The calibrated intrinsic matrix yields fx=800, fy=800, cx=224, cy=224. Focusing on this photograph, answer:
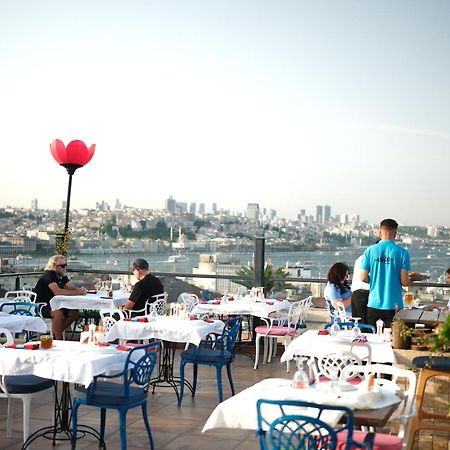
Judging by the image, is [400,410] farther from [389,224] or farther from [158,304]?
[158,304]

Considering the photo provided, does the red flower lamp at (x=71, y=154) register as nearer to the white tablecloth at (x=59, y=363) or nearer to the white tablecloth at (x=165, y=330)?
the white tablecloth at (x=165, y=330)

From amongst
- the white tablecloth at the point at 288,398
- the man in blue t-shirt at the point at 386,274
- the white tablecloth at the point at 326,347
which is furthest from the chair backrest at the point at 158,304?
the white tablecloth at the point at 288,398

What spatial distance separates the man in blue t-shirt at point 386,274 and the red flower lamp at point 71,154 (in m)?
5.83

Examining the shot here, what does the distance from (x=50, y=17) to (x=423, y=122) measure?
9.68 metres

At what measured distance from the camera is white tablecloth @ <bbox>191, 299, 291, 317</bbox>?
1020 centimetres

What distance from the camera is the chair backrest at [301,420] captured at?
3892 millimetres

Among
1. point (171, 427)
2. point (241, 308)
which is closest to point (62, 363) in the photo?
point (171, 427)

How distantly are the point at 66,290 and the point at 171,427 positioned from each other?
431 centimetres

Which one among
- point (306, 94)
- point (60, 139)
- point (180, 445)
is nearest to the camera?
point (180, 445)

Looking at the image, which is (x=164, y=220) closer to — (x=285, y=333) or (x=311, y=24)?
(x=311, y=24)

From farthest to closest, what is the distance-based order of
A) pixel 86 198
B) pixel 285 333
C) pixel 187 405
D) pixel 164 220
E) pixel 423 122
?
pixel 164 220 → pixel 86 198 → pixel 423 122 → pixel 285 333 → pixel 187 405

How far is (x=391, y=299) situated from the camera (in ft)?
24.8

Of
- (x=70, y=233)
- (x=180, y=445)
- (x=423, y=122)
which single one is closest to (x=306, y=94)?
(x=423, y=122)

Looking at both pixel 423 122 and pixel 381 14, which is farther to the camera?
pixel 423 122
